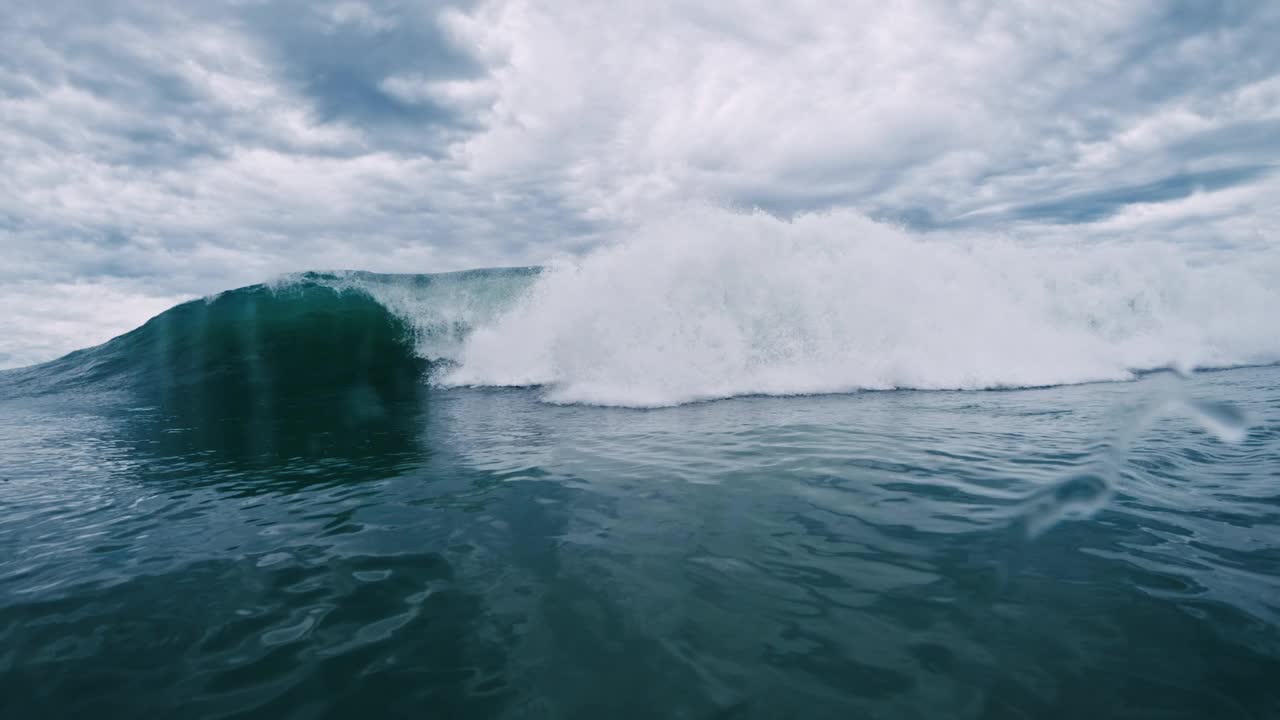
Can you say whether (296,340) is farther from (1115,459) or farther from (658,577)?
Answer: (1115,459)

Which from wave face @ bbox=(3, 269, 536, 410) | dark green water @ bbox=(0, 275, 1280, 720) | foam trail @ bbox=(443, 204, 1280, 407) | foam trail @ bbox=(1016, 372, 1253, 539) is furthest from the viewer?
wave face @ bbox=(3, 269, 536, 410)

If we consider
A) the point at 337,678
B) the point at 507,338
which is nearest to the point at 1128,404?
the point at 337,678

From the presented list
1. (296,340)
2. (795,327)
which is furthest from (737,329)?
(296,340)

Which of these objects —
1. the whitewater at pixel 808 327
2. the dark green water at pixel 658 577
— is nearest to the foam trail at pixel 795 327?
the whitewater at pixel 808 327

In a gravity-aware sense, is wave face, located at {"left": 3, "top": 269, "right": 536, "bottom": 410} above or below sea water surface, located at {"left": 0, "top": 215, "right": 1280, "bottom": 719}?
above

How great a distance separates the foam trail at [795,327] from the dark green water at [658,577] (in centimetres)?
443

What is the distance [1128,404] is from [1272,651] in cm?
862

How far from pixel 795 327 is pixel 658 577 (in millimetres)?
10953

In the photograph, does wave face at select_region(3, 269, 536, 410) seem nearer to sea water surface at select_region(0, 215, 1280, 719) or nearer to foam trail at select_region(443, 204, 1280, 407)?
foam trail at select_region(443, 204, 1280, 407)

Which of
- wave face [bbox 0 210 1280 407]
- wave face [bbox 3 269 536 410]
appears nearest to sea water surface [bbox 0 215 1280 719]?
wave face [bbox 0 210 1280 407]

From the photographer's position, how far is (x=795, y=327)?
13.6m

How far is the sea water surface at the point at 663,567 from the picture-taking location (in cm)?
247

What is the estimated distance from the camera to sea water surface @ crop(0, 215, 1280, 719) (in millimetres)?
2469

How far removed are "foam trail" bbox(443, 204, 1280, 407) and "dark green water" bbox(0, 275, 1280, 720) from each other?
14.5 ft
